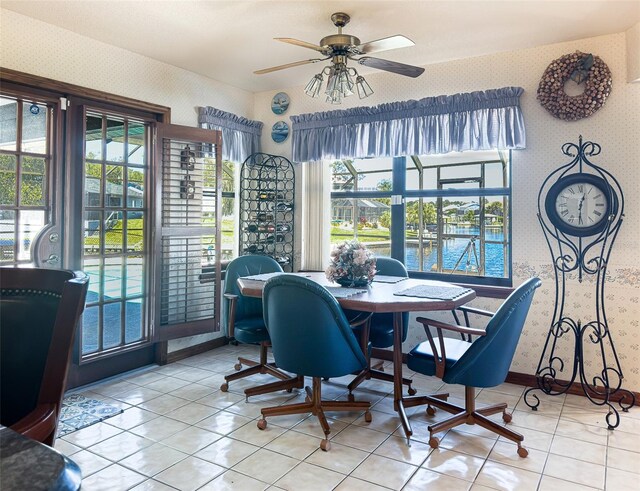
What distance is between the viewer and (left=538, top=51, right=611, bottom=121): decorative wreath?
10.7 feet

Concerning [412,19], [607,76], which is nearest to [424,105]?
[412,19]

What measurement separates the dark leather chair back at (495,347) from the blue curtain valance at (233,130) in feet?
10.0

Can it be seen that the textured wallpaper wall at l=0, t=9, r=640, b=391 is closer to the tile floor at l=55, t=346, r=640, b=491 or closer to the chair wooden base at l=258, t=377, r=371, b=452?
the tile floor at l=55, t=346, r=640, b=491

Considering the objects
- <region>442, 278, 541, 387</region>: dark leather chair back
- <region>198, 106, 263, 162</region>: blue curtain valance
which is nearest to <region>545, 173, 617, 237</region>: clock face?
<region>442, 278, 541, 387</region>: dark leather chair back

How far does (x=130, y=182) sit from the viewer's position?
3789 millimetres

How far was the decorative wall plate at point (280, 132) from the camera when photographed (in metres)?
4.82

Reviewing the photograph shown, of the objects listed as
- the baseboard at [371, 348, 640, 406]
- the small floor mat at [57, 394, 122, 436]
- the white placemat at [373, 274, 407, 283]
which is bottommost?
the small floor mat at [57, 394, 122, 436]

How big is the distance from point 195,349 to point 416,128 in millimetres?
2867

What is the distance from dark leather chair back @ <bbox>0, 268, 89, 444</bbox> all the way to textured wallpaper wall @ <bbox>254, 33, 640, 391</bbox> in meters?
3.20

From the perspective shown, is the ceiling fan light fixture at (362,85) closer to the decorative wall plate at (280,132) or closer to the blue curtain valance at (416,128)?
the blue curtain valance at (416,128)

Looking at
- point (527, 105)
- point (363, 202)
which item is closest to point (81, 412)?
point (363, 202)

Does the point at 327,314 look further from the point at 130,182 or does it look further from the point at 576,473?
the point at 130,182

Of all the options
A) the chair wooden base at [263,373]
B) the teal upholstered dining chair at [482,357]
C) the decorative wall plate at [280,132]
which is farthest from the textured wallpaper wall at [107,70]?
the teal upholstered dining chair at [482,357]

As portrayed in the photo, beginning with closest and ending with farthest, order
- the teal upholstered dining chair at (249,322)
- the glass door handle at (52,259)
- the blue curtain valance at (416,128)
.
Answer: the glass door handle at (52,259)
the teal upholstered dining chair at (249,322)
the blue curtain valance at (416,128)
